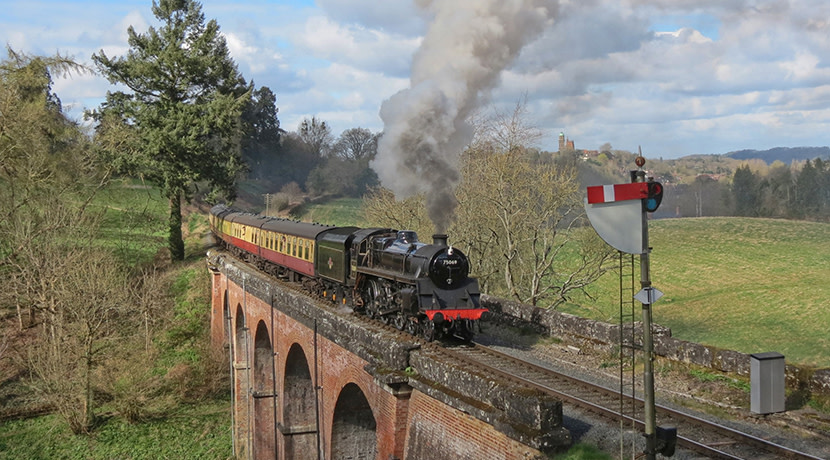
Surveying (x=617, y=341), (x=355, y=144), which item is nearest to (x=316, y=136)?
(x=355, y=144)

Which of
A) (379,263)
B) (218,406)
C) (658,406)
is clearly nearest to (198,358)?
(218,406)

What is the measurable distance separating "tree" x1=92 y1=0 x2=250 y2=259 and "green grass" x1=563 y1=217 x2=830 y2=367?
20223 mm

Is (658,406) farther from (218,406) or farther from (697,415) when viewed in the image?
(218,406)

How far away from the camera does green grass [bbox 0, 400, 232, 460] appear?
22.8m

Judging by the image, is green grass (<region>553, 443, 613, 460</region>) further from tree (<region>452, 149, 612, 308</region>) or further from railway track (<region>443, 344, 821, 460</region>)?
tree (<region>452, 149, 612, 308</region>)

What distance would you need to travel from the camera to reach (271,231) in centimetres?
2605

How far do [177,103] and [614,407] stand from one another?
30.5 meters

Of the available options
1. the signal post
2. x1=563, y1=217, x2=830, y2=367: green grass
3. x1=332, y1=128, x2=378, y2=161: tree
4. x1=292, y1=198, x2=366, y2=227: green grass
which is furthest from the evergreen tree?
the signal post

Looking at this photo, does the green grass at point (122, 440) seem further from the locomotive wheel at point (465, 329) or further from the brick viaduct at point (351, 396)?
the locomotive wheel at point (465, 329)

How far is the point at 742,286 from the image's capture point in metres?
35.3

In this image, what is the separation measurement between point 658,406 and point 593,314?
885 inches

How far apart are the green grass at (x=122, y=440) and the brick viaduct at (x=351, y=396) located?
3.86ft

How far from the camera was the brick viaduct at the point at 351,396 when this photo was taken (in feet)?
28.4

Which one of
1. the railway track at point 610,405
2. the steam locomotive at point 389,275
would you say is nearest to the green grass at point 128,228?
the steam locomotive at point 389,275
